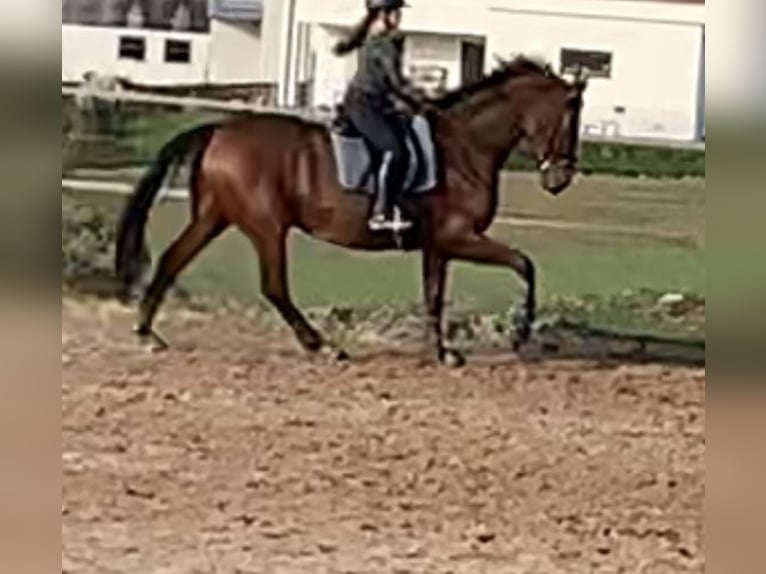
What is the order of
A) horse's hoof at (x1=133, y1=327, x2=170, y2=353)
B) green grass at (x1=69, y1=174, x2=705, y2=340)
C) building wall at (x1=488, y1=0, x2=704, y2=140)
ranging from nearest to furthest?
1. building wall at (x1=488, y1=0, x2=704, y2=140)
2. green grass at (x1=69, y1=174, x2=705, y2=340)
3. horse's hoof at (x1=133, y1=327, x2=170, y2=353)

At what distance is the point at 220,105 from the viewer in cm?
286

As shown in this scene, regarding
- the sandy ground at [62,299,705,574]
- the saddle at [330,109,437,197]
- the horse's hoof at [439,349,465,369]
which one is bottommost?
the sandy ground at [62,299,705,574]

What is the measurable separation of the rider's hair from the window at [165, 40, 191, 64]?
248 millimetres

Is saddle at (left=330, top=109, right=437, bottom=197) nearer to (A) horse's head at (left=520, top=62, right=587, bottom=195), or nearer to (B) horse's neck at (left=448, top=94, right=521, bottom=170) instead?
(B) horse's neck at (left=448, top=94, right=521, bottom=170)

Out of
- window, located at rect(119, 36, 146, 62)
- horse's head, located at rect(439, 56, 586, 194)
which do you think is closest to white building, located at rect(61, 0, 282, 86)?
window, located at rect(119, 36, 146, 62)

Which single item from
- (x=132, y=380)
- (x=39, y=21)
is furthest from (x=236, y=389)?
(x=39, y=21)

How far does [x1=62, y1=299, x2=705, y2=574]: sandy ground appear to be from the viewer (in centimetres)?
275

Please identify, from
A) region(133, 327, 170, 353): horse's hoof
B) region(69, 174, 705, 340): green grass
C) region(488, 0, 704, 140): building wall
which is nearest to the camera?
region(488, 0, 704, 140): building wall

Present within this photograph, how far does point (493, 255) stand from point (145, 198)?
61 cm

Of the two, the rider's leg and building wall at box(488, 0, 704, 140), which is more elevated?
building wall at box(488, 0, 704, 140)

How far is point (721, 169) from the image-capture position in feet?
5.37

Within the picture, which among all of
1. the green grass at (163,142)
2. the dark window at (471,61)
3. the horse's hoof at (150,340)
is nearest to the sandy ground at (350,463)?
the horse's hoof at (150,340)

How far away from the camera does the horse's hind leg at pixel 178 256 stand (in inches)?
115

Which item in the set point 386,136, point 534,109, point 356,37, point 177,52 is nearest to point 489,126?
point 534,109
